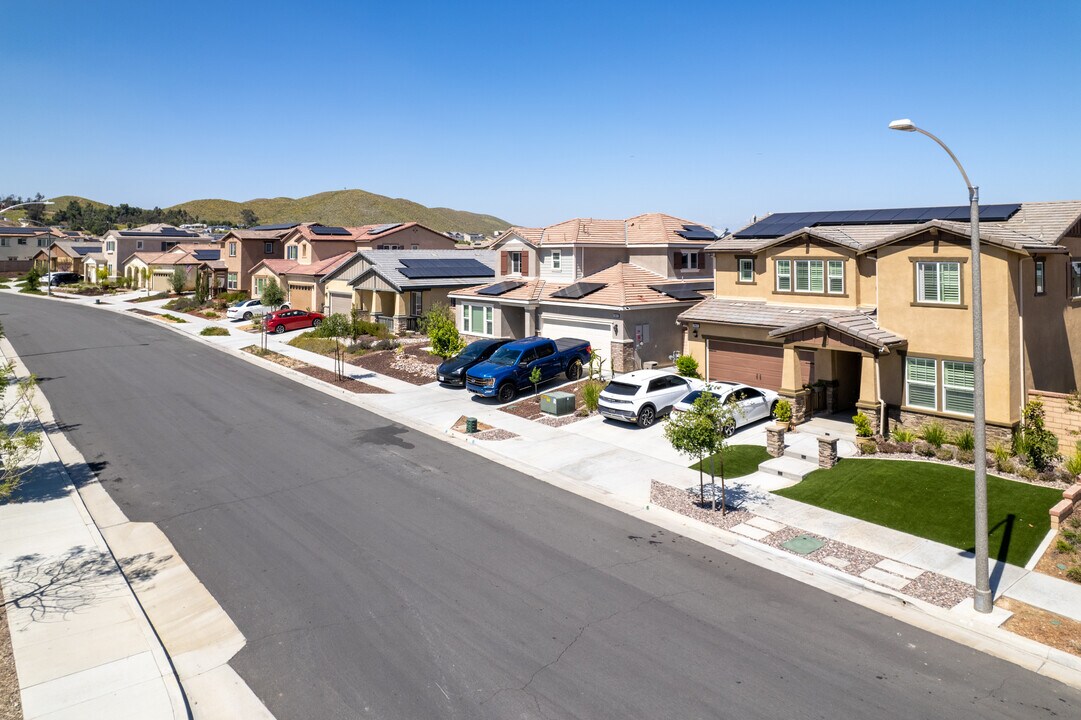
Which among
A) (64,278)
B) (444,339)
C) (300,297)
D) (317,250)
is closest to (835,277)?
(444,339)

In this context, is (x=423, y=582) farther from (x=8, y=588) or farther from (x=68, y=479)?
(x=68, y=479)

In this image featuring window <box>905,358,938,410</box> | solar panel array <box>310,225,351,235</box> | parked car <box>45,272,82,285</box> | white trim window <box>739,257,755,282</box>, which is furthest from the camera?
parked car <box>45,272,82,285</box>

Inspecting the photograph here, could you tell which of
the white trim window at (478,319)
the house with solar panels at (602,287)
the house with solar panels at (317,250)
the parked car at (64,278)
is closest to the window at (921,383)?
the house with solar panels at (602,287)

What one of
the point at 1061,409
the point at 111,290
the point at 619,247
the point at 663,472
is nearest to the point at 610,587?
the point at 663,472

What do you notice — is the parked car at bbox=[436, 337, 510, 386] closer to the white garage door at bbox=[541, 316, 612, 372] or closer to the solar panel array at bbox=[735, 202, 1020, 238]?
the white garage door at bbox=[541, 316, 612, 372]

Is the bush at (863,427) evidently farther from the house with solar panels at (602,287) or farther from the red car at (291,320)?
the red car at (291,320)

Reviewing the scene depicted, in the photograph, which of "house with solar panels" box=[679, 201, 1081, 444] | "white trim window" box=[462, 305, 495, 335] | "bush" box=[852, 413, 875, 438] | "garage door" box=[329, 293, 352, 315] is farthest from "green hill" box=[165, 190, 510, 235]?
"bush" box=[852, 413, 875, 438]

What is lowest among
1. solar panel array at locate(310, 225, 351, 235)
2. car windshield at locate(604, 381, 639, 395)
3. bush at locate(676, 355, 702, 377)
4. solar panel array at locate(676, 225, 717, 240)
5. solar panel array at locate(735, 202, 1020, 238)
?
car windshield at locate(604, 381, 639, 395)
